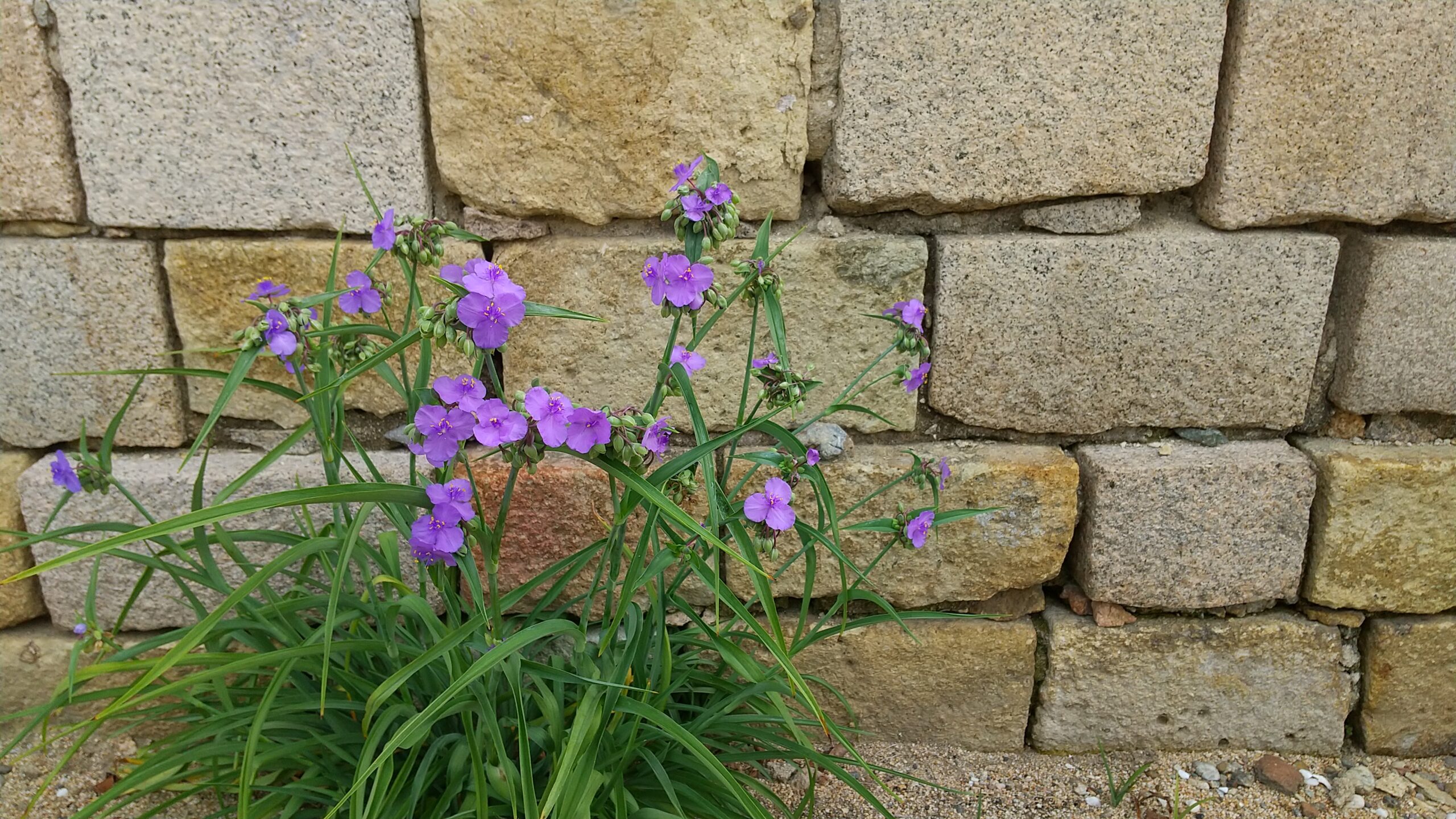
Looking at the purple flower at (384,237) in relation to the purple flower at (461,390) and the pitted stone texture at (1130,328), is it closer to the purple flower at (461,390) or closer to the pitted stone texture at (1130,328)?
the purple flower at (461,390)

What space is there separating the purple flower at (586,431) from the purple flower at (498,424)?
56 mm

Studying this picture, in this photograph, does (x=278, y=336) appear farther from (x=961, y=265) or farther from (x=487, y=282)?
(x=961, y=265)

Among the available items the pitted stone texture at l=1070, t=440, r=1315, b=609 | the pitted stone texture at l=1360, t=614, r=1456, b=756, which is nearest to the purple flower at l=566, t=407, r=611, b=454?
the pitted stone texture at l=1070, t=440, r=1315, b=609

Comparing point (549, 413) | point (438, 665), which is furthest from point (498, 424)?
point (438, 665)

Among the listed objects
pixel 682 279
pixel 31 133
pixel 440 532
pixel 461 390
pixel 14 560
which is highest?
pixel 31 133

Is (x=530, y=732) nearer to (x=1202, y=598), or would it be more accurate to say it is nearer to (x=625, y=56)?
(x=625, y=56)

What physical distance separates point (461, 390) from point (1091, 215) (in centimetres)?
130

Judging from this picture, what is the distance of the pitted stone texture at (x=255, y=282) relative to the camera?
5.74ft

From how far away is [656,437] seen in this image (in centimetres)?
113

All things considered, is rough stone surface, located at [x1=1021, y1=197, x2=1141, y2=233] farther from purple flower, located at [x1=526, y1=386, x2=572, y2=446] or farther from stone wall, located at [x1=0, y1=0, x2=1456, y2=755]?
purple flower, located at [x1=526, y1=386, x2=572, y2=446]

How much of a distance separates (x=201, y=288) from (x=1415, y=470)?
2.44 metres

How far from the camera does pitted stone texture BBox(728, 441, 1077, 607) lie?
1.84 m

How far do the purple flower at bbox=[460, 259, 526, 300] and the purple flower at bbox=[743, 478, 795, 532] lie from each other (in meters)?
0.47

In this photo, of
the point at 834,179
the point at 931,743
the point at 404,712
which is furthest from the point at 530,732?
the point at 834,179
